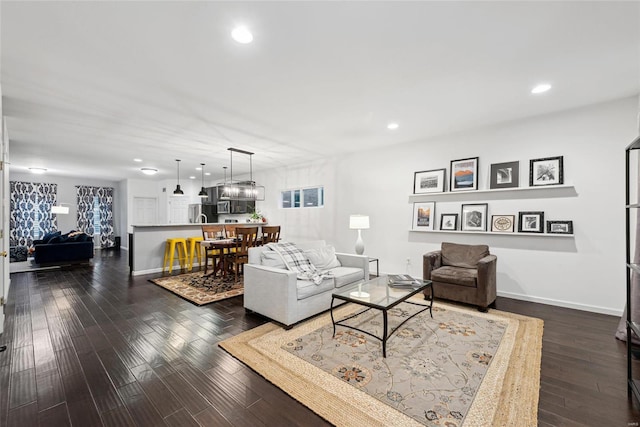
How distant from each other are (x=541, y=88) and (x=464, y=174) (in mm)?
1582

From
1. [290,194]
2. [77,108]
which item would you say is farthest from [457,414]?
[290,194]

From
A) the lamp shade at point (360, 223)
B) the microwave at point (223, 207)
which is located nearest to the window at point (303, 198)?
the lamp shade at point (360, 223)

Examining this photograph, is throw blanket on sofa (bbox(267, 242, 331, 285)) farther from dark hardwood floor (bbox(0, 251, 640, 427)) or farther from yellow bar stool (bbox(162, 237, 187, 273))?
yellow bar stool (bbox(162, 237, 187, 273))

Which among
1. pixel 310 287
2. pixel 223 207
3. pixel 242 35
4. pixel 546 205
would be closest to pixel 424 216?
pixel 546 205

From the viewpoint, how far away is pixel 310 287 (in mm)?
3146

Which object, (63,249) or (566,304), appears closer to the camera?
(566,304)

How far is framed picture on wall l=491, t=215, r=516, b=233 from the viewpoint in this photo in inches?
155

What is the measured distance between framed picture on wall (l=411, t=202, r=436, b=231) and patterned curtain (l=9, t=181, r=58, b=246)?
36.6ft

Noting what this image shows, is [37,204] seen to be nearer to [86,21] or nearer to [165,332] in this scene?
[165,332]

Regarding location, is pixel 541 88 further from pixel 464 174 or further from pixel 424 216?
pixel 424 216

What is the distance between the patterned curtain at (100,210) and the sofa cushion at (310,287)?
33.2ft

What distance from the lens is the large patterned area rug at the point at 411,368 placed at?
1.71 metres

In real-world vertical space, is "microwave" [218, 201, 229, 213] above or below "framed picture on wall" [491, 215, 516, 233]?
above

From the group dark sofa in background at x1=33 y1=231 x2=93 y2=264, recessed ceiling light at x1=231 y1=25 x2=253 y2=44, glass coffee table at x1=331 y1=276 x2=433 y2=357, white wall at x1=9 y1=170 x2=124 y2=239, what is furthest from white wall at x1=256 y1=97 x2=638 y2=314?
white wall at x1=9 y1=170 x2=124 y2=239
